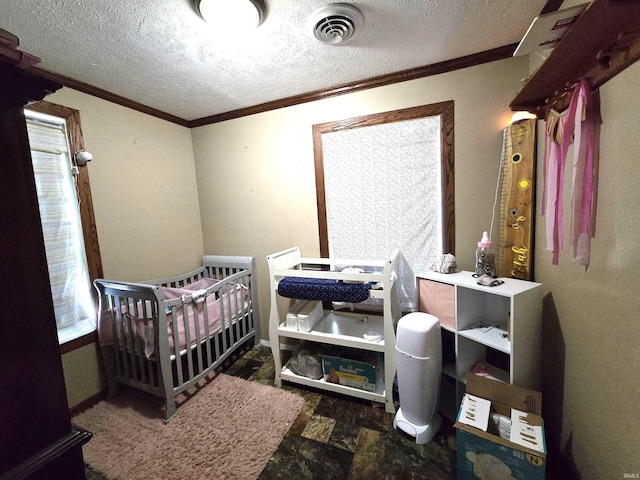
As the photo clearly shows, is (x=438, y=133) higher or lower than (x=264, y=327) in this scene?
higher

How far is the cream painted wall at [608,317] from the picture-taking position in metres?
0.79

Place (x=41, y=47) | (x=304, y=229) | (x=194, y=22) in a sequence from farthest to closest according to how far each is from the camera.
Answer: (x=304, y=229)
(x=41, y=47)
(x=194, y=22)

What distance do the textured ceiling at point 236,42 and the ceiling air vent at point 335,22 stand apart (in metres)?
0.03

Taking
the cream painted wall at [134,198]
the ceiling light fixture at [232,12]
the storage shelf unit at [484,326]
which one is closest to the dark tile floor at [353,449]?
the storage shelf unit at [484,326]

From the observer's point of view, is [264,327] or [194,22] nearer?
[194,22]

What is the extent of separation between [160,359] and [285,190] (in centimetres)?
152

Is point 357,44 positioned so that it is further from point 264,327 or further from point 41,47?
point 264,327

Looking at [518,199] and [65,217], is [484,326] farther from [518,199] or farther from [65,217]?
[65,217]

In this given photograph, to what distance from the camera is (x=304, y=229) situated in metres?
2.25

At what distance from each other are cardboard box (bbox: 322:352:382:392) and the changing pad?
0.45 meters

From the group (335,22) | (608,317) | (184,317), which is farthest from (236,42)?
(608,317)

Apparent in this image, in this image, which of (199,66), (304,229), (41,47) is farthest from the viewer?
(304,229)

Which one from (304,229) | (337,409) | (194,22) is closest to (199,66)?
(194,22)

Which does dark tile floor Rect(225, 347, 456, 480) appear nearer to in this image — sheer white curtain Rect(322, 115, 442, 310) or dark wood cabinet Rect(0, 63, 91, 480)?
sheer white curtain Rect(322, 115, 442, 310)
